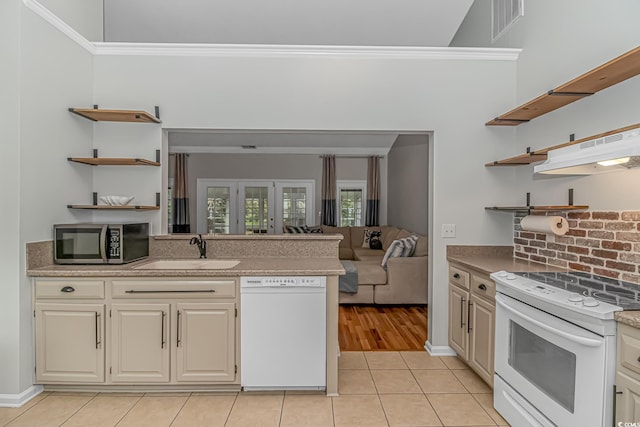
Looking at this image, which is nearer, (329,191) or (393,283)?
(393,283)

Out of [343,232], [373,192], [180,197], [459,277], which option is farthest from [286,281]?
[180,197]

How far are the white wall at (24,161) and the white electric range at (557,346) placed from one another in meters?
2.97

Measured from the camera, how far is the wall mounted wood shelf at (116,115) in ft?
9.49

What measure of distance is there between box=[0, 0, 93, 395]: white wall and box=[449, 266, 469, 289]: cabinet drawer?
119 inches

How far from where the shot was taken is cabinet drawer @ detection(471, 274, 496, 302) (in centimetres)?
255

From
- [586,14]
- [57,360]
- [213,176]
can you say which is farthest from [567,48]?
[213,176]

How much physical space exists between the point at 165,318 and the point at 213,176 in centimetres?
614

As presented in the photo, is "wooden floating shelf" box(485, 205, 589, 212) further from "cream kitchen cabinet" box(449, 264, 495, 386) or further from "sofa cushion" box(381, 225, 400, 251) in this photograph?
"sofa cushion" box(381, 225, 400, 251)

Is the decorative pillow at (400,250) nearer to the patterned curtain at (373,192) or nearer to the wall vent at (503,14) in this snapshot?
the wall vent at (503,14)

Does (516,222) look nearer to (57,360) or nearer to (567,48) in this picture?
(567,48)

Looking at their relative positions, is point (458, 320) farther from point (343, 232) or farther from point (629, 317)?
point (343, 232)

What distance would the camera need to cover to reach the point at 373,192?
27.2 feet

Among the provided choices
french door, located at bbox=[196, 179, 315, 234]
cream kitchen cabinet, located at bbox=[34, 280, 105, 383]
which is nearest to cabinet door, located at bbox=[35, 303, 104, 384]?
cream kitchen cabinet, located at bbox=[34, 280, 105, 383]

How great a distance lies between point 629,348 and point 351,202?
707 centimetres
